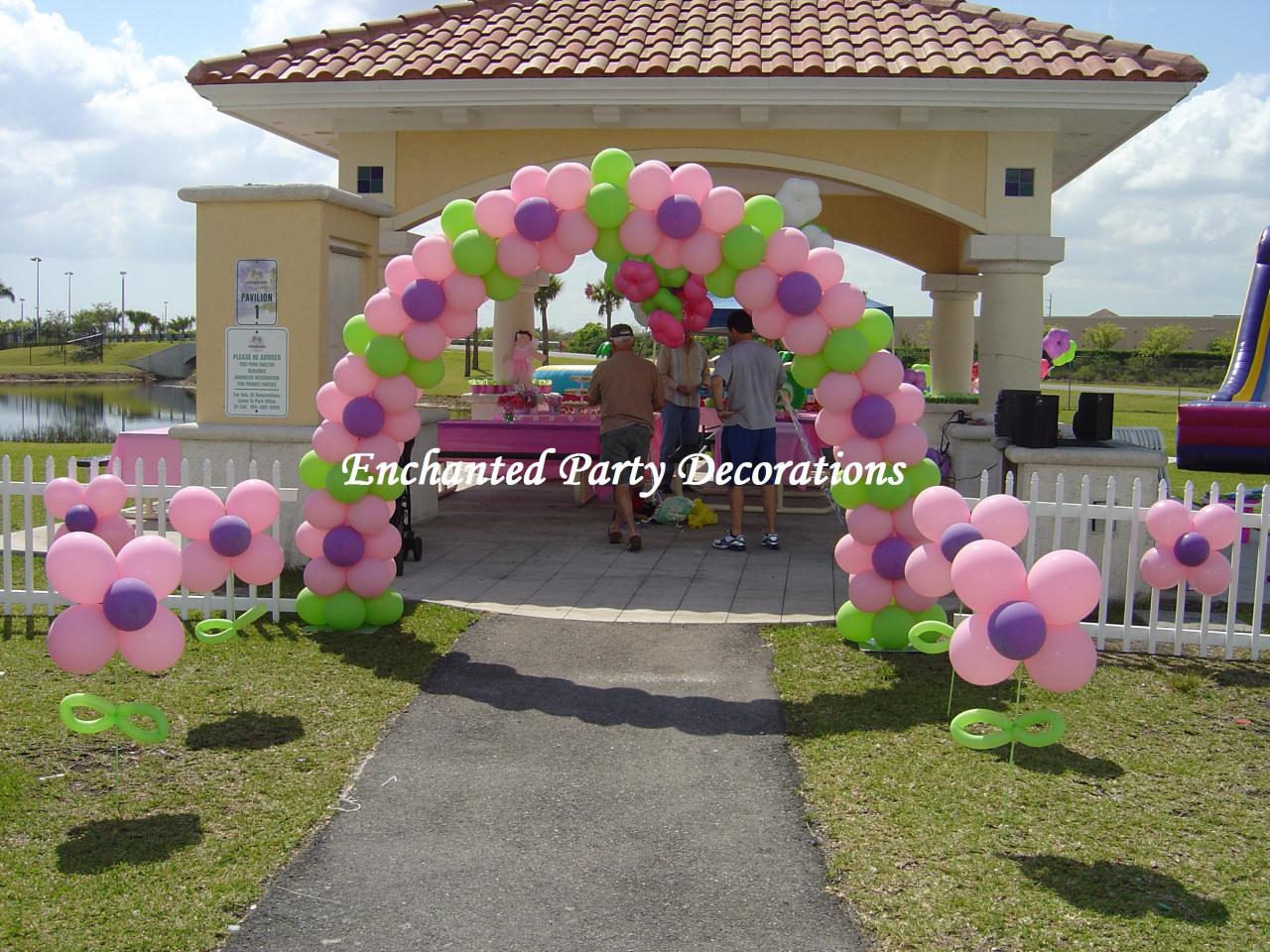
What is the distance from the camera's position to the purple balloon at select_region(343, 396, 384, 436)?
7.11m

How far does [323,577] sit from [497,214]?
2.35 metres

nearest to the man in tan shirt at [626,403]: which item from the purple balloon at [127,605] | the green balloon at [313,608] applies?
the green balloon at [313,608]

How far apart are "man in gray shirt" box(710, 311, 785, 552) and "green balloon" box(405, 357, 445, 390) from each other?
3193 millimetres

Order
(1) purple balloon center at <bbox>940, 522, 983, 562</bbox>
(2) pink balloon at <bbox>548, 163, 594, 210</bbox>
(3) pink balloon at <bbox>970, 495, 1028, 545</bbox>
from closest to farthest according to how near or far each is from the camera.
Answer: (3) pink balloon at <bbox>970, 495, 1028, 545</bbox>
(1) purple balloon center at <bbox>940, 522, 983, 562</bbox>
(2) pink balloon at <bbox>548, 163, 594, 210</bbox>

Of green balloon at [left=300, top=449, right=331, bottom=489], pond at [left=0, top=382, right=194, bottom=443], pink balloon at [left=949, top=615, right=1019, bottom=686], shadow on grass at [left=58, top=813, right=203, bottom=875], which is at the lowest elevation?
shadow on grass at [left=58, top=813, right=203, bottom=875]

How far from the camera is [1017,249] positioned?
34.8 ft

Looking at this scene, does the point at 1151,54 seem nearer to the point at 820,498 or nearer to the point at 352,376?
the point at 820,498

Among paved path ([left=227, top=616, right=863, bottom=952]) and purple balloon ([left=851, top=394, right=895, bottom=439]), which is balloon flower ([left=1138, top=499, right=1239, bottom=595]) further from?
paved path ([left=227, top=616, right=863, bottom=952])

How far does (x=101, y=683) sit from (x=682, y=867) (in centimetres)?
344

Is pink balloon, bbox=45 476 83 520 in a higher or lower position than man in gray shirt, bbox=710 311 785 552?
lower

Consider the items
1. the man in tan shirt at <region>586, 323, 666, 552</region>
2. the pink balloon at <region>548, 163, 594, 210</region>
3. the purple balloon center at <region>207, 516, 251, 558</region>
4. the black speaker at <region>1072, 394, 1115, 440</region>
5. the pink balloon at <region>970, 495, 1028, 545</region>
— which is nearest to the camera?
the pink balloon at <region>970, 495, 1028, 545</region>

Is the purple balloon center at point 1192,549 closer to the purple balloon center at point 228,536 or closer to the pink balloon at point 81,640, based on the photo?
the purple balloon center at point 228,536

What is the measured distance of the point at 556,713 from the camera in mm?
5992

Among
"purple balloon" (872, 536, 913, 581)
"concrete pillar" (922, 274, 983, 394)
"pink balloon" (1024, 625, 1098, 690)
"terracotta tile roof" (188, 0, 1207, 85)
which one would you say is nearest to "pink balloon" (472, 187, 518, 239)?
"purple balloon" (872, 536, 913, 581)
